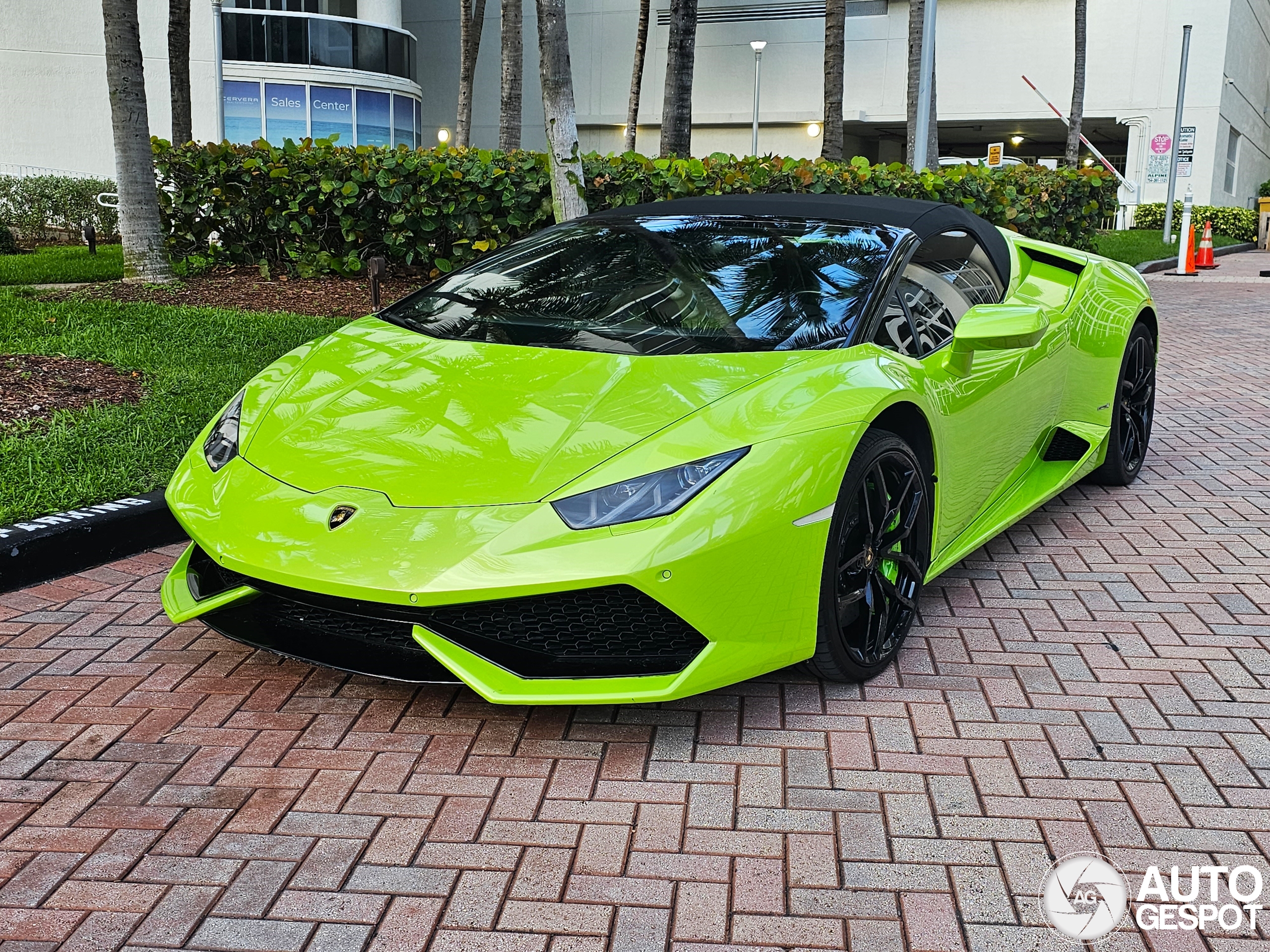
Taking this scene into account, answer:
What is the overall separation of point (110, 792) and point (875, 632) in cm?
201

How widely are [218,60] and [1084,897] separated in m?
21.5

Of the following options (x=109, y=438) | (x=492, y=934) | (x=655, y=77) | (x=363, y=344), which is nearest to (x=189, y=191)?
(x=109, y=438)

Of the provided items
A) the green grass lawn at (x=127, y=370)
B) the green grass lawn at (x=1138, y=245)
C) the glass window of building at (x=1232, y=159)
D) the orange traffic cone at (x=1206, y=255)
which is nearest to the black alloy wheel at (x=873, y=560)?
the green grass lawn at (x=127, y=370)

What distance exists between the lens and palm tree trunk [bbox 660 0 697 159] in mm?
14180

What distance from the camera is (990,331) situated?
3.66 meters

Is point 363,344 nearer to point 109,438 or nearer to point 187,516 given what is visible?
point 187,516

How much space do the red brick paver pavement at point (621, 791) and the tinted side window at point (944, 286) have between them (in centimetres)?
94

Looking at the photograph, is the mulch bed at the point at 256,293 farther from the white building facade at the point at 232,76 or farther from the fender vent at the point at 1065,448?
the white building facade at the point at 232,76

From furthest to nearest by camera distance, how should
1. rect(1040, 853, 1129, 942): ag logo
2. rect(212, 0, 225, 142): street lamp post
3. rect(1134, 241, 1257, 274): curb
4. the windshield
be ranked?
rect(1134, 241, 1257, 274): curb → rect(212, 0, 225, 142): street lamp post → the windshield → rect(1040, 853, 1129, 942): ag logo

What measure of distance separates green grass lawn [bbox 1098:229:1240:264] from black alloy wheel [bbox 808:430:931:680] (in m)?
14.7

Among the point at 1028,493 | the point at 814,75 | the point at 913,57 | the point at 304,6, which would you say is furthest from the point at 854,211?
the point at 814,75

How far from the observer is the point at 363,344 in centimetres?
386

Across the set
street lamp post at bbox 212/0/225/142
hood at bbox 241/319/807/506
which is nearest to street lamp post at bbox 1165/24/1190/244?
street lamp post at bbox 212/0/225/142

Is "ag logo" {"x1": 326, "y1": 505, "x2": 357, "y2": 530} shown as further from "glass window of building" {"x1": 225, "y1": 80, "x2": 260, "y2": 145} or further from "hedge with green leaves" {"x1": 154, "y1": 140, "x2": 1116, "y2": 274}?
"glass window of building" {"x1": 225, "y1": 80, "x2": 260, "y2": 145}
